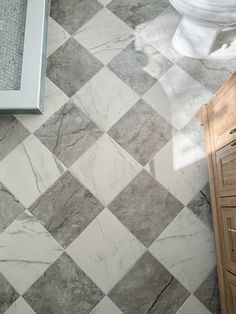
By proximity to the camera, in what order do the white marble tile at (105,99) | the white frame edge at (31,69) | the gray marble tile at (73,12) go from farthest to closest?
the gray marble tile at (73,12), the white marble tile at (105,99), the white frame edge at (31,69)

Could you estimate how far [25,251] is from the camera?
1.27m

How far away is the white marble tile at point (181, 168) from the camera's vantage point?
1.36 meters

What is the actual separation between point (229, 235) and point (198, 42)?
0.85m

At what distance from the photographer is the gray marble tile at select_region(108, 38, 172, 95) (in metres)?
1.49

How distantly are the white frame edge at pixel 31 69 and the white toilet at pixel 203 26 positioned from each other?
23.4 inches

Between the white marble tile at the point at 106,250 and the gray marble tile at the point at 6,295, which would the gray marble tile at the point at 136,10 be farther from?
Answer: the gray marble tile at the point at 6,295

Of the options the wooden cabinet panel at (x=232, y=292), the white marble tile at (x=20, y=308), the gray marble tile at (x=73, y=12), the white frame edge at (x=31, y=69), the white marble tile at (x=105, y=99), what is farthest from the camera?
the gray marble tile at (x=73, y=12)

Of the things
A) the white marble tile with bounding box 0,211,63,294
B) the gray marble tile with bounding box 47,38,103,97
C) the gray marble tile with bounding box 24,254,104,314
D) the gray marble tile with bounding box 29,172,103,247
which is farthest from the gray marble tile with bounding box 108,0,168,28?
the gray marble tile with bounding box 24,254,104,314

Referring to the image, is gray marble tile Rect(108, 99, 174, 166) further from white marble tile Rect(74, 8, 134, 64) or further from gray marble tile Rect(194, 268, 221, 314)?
gray marble tile Rect(194, 268, 221, 314)

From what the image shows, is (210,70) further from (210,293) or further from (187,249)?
(210,293)

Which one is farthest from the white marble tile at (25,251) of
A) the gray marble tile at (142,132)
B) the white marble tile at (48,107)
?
the gray marble tile at (142,132)

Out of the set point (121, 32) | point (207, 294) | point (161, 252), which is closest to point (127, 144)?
point (161, 252)

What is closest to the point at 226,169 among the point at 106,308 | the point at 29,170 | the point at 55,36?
the point at 106,308

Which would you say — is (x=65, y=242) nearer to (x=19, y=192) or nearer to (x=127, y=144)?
(x=19, y=192)
